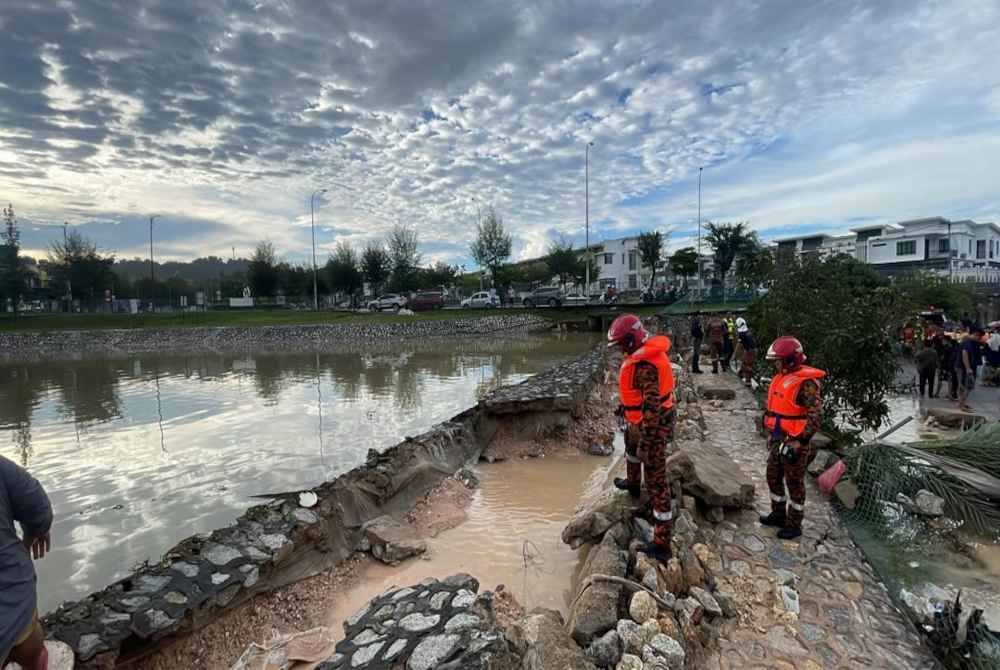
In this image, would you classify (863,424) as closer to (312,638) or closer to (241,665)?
(312,638)

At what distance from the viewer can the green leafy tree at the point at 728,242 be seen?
49.2 m

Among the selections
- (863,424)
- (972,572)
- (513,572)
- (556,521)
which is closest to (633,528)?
(513,572)

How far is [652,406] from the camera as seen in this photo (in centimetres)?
451

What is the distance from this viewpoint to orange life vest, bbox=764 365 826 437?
491 centimetres

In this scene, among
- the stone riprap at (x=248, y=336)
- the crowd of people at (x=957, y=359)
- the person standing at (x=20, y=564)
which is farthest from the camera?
the stone riprap at (x=248, y=336)

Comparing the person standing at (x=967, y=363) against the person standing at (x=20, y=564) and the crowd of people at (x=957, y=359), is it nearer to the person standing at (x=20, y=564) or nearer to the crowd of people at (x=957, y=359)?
the crowd of people at (x=957, y=359)

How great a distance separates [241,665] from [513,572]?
2656mm

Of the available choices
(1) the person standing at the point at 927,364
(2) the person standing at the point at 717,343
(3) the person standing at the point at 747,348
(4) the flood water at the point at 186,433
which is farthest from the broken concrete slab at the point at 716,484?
(2) the person standing at the point at 717,343

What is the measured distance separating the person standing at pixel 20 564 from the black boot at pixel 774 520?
20.3ft

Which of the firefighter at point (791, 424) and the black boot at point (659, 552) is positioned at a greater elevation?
the firefighter at point (791, 424)

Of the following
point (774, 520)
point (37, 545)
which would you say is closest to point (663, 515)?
point (774, 520)

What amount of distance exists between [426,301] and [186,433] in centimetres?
3665

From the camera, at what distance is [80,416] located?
45.2ft

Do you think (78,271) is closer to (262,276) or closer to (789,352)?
(262,276)
